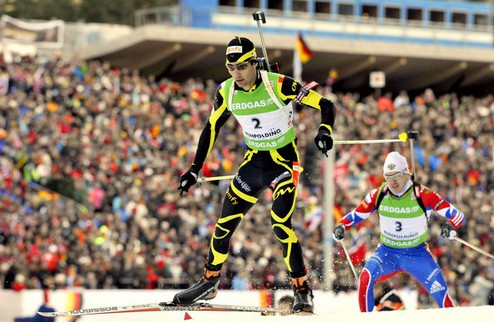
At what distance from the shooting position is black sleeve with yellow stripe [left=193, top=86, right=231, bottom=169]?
34.0 feet

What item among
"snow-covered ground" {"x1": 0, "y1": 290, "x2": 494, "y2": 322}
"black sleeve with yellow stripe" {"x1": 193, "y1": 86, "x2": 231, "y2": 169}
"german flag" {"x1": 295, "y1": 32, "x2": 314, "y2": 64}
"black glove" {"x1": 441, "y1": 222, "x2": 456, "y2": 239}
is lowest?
"snow-covered ground" {"x1": 0, "y1": 290, "x2": 494, "y2": 322}

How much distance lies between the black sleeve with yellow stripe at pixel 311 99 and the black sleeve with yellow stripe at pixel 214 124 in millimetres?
637

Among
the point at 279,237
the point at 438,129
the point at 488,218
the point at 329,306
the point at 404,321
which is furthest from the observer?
the point at 438,129

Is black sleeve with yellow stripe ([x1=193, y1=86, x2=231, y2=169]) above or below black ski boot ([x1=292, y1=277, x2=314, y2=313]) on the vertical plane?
above

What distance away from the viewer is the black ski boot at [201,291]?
10.5 metres

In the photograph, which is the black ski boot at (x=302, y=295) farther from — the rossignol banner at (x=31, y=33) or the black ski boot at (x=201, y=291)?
the rossignol banner at (x=31, y=33)

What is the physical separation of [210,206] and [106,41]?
13.4 metres

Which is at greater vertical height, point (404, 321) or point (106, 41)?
point (106, 41)

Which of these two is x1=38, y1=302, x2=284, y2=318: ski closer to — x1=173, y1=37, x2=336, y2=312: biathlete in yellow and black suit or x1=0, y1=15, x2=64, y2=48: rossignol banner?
x1=173, y1=37, x2=336, y2=312: biathlete in yellow and black suit

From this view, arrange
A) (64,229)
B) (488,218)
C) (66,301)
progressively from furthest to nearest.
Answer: (488,218) < (64,229) < (66,301)

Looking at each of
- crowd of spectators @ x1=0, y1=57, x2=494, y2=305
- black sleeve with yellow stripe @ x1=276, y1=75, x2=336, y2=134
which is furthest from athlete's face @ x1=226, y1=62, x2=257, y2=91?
crowd of spectators @ x1=0, y1=57, x2=494, y2=305

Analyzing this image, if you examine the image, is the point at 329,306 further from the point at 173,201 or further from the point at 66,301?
the point at 173,201

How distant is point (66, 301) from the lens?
15781 mm

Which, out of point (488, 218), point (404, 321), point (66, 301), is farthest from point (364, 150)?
point (404, 321)
